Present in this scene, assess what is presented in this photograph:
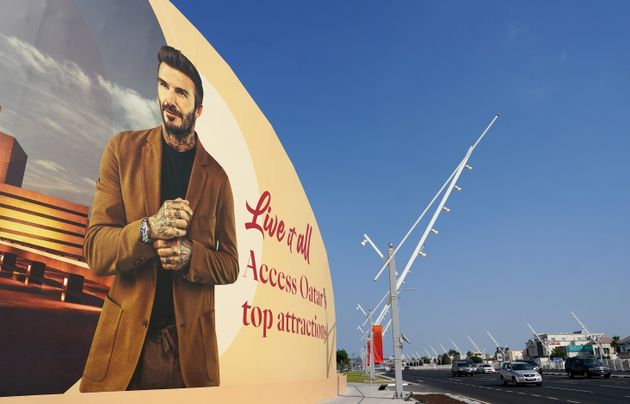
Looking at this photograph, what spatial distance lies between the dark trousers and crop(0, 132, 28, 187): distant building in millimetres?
3958

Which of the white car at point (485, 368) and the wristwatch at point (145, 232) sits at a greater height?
the wristwatch at point (145, 232)

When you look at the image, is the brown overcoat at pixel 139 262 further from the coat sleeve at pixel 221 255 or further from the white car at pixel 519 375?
the white car at pixel 519 375

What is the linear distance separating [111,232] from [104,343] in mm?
2052

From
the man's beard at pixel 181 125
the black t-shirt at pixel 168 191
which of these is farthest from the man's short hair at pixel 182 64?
the black t-shirt at pixel 168 191

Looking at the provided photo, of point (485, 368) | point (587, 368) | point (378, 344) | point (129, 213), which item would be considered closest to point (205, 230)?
point (129, 213)

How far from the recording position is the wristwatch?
965cm

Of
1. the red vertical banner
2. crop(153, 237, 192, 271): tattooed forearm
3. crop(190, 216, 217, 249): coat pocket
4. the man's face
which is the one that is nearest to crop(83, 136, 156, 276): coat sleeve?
crop(153, 237, 192, 271): tattooed forearm

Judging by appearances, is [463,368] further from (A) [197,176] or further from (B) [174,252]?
(B) [174,252]

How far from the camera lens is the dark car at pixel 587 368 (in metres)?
36.6

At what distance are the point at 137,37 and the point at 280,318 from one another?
375 inches

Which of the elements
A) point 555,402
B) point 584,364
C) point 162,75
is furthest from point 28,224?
point 584,364

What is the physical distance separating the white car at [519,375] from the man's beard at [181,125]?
2831 cm

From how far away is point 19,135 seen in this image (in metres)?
7.61

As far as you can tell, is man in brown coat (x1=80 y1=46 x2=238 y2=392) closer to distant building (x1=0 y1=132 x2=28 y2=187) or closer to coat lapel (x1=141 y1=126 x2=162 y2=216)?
coat lapel (x1=141 y1=126 x2=162 y2=216)
